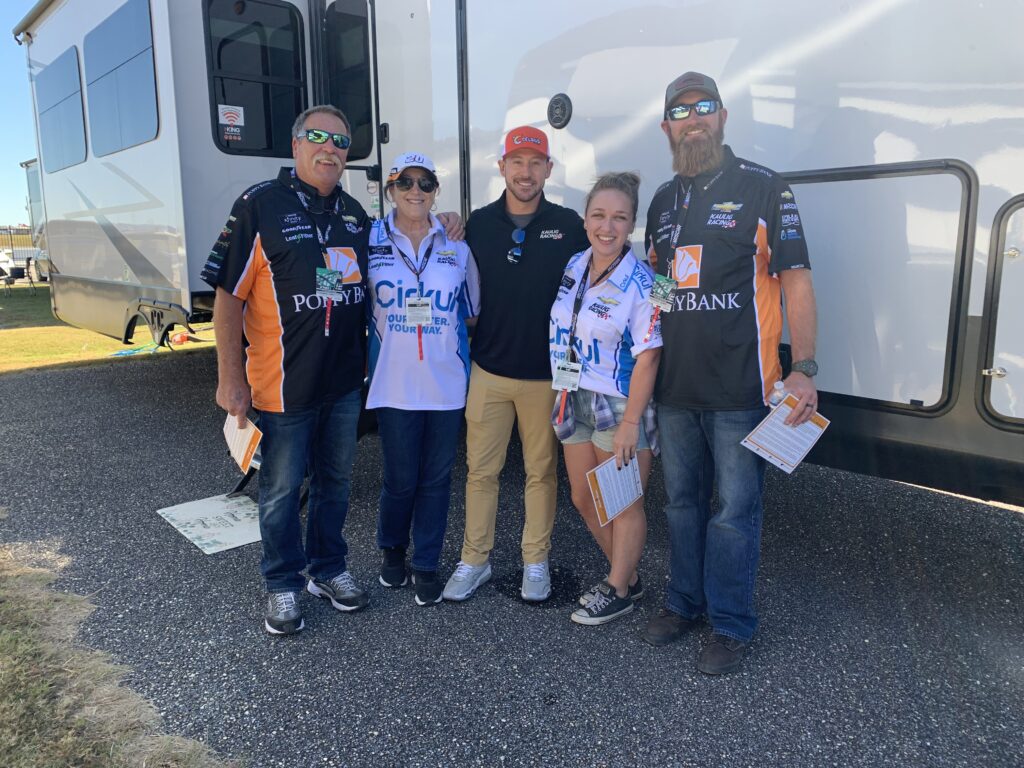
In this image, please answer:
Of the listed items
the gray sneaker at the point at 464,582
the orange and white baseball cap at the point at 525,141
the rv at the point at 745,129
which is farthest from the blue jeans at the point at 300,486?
the rv at the point at 745,129

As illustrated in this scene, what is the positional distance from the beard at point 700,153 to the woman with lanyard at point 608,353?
21cm

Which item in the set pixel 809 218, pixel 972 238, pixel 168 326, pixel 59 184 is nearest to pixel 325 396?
pixel 809 218

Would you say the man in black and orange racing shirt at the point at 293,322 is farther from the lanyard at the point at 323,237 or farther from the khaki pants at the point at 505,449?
the khaki pants at the point at 505,449

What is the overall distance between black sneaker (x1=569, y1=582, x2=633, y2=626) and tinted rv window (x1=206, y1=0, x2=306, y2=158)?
311 cm

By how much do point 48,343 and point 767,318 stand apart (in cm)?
962

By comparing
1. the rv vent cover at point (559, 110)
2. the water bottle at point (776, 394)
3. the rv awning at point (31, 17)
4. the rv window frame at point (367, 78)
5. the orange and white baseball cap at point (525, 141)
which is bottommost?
the water bottle at point (776, 394)

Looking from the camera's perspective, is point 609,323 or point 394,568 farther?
point 394,568

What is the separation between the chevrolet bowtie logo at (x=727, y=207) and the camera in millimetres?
2254

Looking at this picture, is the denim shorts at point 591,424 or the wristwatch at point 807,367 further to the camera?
the denim shorts at point 591,424

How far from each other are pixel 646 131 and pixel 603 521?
4.47 feet

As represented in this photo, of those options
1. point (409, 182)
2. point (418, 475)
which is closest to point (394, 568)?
point (418, 475)

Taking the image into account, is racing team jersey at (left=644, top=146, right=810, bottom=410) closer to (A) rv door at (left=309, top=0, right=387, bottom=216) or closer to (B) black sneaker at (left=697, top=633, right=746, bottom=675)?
(B) black sneaker at (left=697, top=633, right=746, bottom=675)

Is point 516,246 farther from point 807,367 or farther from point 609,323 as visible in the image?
point 807,367

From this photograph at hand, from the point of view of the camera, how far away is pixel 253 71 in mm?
4301
